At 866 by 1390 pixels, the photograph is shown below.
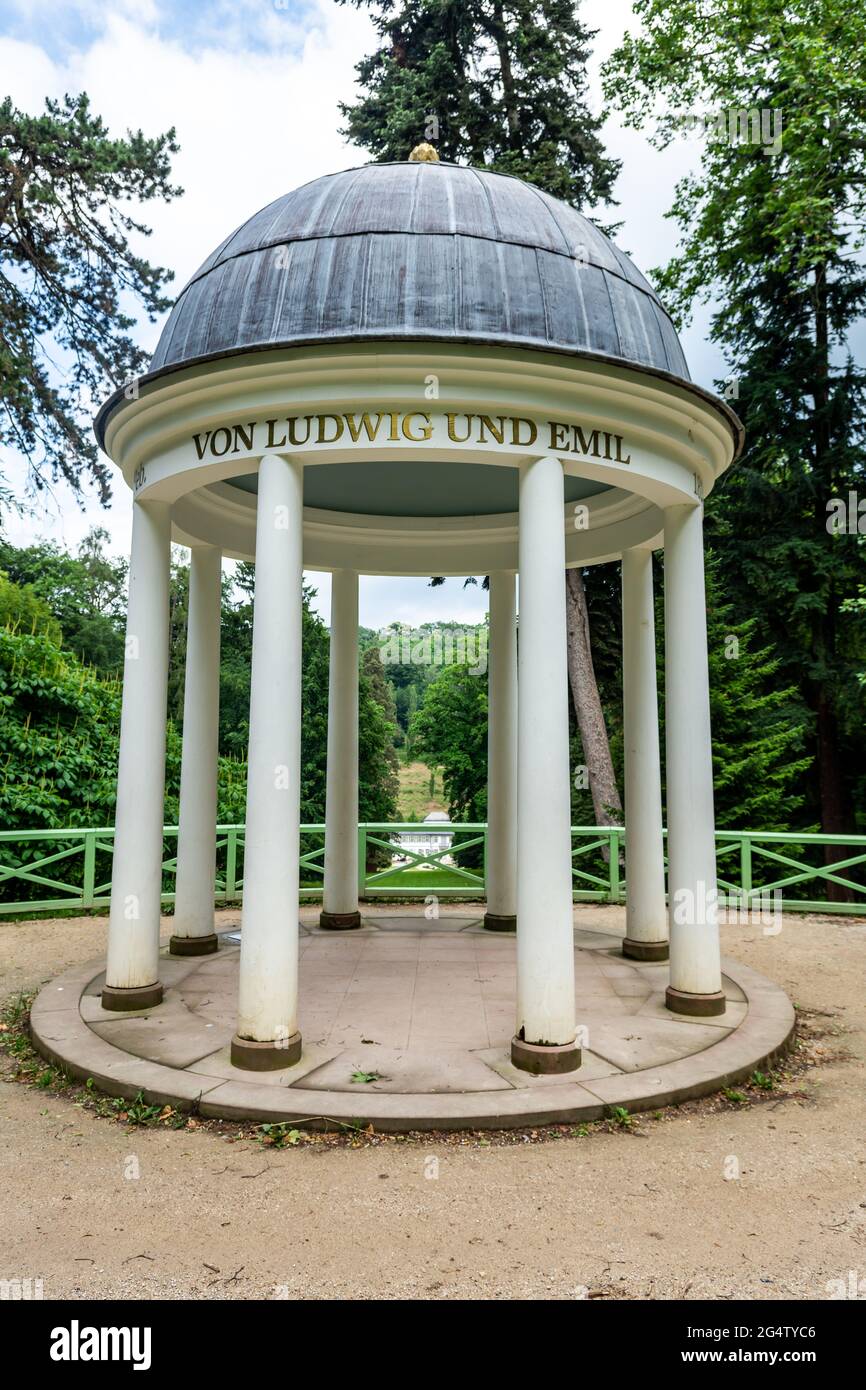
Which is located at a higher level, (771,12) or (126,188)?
(771,12)

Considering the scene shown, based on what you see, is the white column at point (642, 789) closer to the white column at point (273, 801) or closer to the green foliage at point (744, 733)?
the white column at point (273, 801)

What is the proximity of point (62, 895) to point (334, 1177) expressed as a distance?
11868 mm

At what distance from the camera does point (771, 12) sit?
61.7 ft

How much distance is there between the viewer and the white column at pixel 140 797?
8.65 metres

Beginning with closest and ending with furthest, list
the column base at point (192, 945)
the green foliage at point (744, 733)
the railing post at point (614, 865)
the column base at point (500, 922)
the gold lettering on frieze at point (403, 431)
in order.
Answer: the gold lettering on frieze at point (403, 431) < the column base at point (192, 945) < the column base at point (500, 922) < the railing post at point (614, 865) < the green foliage at point (744, 733)

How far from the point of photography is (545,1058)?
6.95 meters

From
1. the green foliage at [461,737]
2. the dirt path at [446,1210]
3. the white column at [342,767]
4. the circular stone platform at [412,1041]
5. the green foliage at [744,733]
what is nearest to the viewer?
the dirt path at [446,1210]

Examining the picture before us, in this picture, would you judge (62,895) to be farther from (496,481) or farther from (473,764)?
(473,764)

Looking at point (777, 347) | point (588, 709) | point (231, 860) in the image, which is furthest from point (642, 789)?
point (777, 347)

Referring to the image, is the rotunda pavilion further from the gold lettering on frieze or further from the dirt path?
the dirt path

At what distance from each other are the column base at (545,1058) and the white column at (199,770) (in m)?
5.28

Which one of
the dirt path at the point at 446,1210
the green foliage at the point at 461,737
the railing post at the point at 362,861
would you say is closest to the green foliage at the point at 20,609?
the railing post at the point at 362,861

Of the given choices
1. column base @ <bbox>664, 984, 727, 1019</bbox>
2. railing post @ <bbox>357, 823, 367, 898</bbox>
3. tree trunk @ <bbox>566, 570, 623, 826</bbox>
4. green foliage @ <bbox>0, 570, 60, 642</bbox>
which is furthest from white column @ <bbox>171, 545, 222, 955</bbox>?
green foliage @ <bbox>0, 570, 60, 642</bbox>

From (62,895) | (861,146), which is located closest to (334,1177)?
(62,895)
